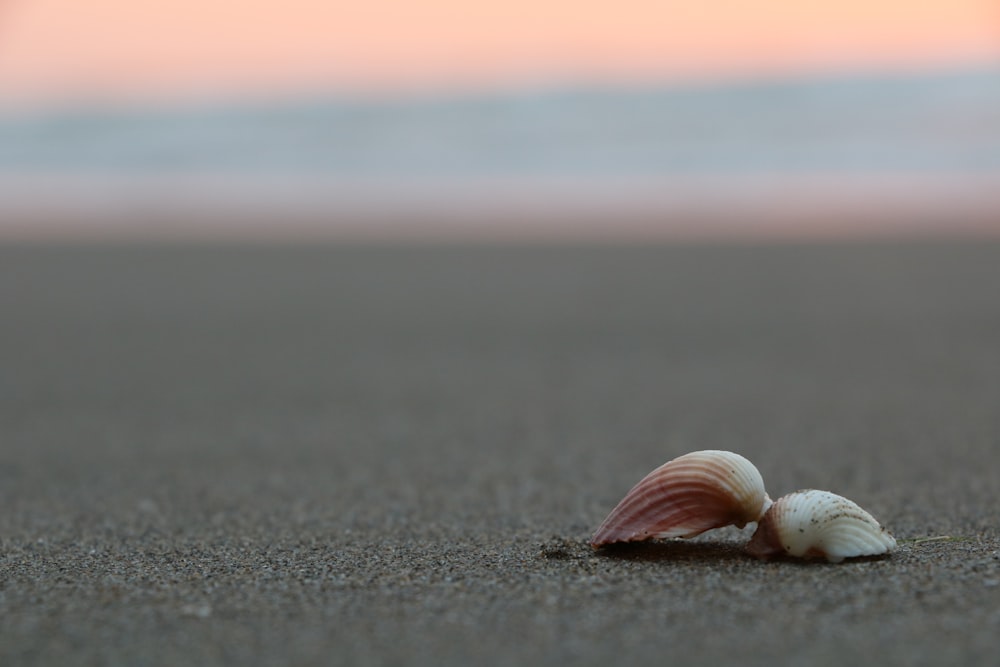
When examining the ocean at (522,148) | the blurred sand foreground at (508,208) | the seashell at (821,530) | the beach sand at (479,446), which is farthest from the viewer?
the ocean at (522,148)

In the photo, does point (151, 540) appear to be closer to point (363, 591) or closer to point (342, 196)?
point (363, 591)

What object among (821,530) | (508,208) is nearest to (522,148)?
(508,208)

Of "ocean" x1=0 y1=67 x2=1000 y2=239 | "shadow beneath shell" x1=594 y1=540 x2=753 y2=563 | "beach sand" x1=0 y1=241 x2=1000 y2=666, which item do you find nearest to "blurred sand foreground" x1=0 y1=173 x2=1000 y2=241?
"ocean" x1=0 y1=67 x2=1000 y2=239

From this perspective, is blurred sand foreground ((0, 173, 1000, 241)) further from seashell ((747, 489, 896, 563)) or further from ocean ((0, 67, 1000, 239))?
seashell ((747, 489, 896, 563))

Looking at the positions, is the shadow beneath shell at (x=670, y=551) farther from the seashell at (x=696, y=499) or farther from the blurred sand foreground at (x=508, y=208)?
the blurred sand foreground at (x=508, y=208)

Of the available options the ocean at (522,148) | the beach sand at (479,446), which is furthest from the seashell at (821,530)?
the ocean at (522,148)
